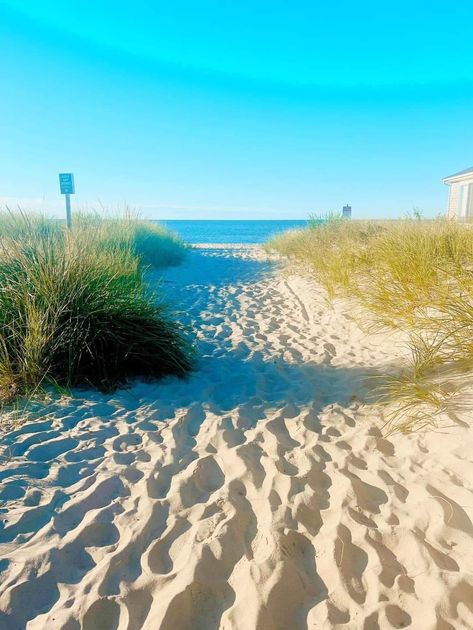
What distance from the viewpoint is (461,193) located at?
1967cm

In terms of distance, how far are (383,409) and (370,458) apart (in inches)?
28.7

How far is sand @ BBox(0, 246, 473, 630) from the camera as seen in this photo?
1.73 m

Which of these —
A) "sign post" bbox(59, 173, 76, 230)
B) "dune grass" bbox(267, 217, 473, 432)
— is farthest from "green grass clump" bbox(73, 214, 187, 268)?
"dune grass" bbox(267, 217, 473, 432)

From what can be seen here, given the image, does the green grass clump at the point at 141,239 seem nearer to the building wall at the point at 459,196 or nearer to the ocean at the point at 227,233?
the ocean at the point at 227,233

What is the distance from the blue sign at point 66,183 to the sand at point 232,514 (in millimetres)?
9438

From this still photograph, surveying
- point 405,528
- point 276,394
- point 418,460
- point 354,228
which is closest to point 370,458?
point 418,460

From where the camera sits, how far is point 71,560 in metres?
1.94

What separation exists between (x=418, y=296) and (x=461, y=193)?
18070 mm

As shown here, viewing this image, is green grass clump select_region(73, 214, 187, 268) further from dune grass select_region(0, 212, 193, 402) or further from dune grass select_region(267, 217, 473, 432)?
dune grass select_region(0, 212, 193, 402)

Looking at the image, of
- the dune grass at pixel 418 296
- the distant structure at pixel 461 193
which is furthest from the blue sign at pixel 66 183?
the distant structure at pixel 461 193

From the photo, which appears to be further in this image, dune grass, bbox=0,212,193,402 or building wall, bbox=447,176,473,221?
building wall, bbox=447,176,473,221

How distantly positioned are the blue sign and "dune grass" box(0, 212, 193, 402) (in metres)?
7.65

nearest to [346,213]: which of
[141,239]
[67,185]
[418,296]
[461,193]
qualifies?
[461,193]

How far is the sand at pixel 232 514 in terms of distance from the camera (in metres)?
1.73
